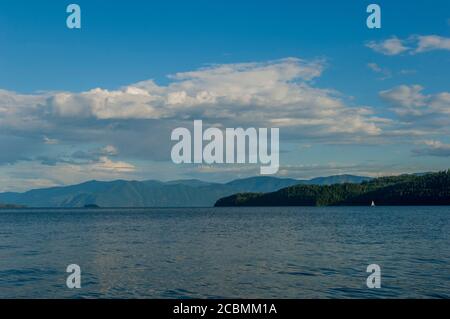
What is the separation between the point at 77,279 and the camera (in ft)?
140

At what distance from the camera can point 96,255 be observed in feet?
208

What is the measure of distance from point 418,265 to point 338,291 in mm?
17817

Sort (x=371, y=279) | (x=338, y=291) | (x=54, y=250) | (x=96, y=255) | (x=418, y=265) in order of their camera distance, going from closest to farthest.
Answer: (x=338, y=291)
(x=371, y=279)
(x=418, y=265)
(x=96, y=255)
(x=54, y=250)
